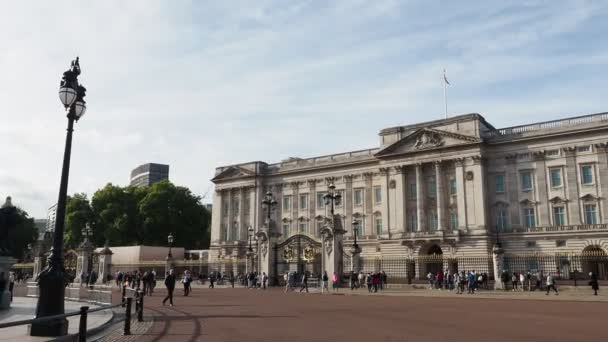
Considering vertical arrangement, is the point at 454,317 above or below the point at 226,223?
below

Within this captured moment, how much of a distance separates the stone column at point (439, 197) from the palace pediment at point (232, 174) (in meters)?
27.7

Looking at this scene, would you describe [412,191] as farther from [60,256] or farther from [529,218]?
[60,256]

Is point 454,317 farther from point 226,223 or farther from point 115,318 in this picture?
point 226,223

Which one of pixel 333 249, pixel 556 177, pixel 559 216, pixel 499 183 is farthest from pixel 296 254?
pixel 556 177

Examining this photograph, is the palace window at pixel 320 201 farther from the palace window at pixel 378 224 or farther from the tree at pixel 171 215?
the tree at pixel 171 215

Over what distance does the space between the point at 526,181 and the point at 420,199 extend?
11.4 metres

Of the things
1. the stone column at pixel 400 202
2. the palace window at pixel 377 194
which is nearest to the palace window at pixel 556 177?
the stone column at pixel 400 202

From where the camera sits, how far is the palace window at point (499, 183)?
179ft

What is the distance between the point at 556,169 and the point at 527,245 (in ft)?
27.8

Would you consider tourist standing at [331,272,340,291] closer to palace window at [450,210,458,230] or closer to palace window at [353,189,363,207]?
palace window at [450,210,458,230]

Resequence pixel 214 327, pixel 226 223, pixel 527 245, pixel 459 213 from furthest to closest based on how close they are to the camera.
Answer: pixel 226 223, pixel 459 213, pixel 527 245, pixel 214 327

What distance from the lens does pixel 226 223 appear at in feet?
245

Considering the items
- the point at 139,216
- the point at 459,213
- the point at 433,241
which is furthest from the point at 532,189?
the point at 139,216

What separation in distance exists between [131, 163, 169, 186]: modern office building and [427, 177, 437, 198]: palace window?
128 metres
